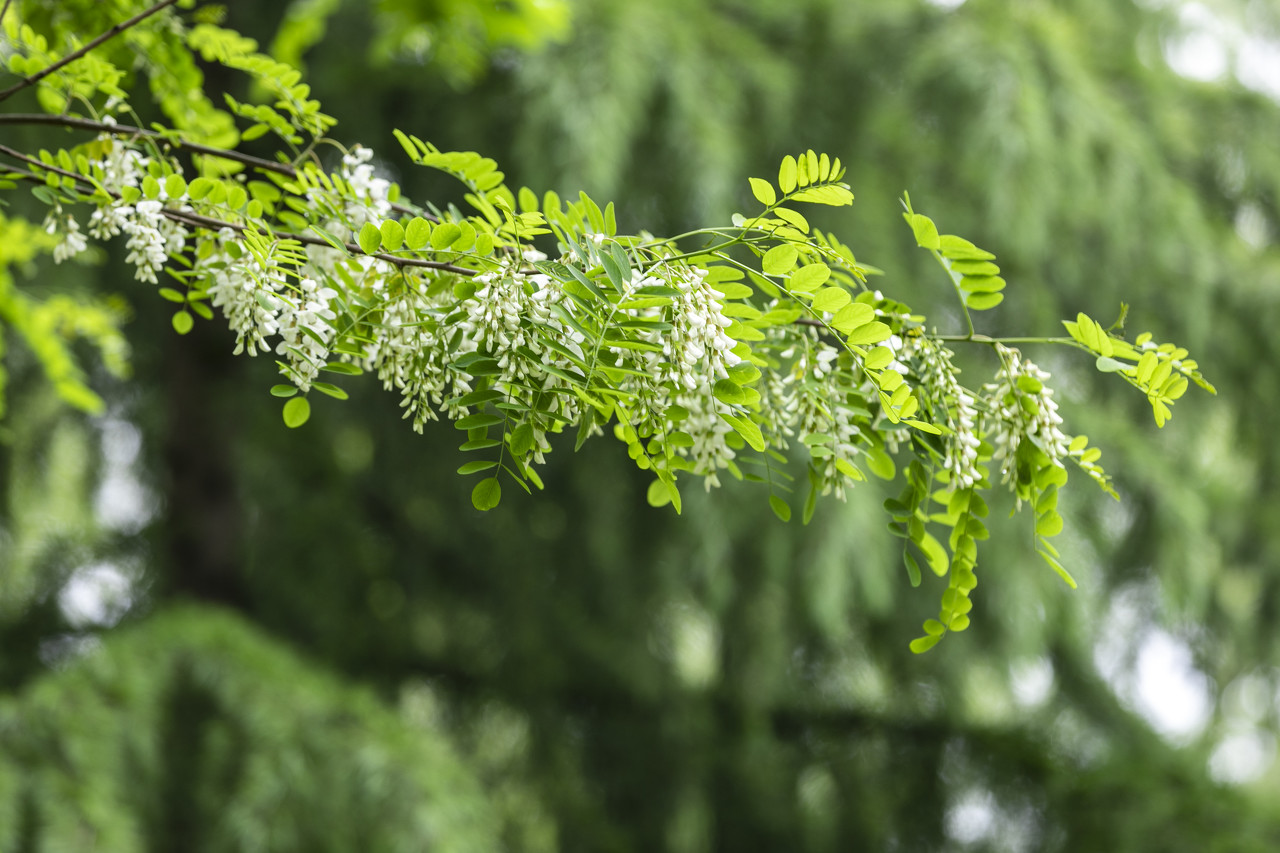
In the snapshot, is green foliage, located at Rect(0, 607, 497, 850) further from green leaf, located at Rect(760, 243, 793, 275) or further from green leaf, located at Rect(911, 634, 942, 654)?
green leaf, located at Rect(760, 243, 793, 275)

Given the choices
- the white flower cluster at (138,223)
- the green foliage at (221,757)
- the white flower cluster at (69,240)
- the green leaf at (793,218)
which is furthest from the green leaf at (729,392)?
the green foliage at (221,757)

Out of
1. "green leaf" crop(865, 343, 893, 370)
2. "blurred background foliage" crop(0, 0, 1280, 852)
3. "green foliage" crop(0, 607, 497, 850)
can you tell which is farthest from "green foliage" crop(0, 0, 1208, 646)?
"green foliage" crop(0, 607, 497, 850)

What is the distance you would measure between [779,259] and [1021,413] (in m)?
0.20

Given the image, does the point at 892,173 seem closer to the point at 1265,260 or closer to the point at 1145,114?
the point at 1145,114

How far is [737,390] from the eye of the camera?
21.1 inches

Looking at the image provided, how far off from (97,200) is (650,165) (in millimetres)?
1464

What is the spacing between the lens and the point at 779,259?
0.54 meters

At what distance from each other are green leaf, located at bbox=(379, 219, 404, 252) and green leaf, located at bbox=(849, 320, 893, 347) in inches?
11.4

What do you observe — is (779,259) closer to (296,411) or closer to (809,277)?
(809,277)

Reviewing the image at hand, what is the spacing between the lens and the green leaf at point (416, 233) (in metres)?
0.54

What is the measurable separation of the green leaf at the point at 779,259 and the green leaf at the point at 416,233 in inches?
8.2

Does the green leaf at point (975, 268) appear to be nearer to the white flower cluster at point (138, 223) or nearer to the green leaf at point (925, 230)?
the green leaf at point (925, 230)

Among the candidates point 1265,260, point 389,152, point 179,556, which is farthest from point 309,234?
point 1265,260

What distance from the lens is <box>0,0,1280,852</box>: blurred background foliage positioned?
5.13ft
